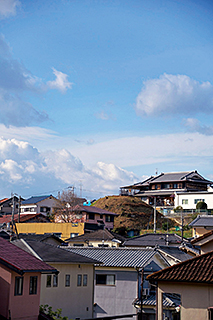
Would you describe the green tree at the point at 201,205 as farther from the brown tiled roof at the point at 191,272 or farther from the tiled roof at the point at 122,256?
the brown tiled roof at the point at 191,272

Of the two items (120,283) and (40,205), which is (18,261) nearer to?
(120,283)

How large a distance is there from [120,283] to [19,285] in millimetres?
11812

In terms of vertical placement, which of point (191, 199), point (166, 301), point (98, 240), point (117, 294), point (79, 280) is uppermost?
point (191, 199)

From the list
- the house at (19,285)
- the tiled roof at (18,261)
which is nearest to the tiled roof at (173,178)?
the tiled roof at (18,261)

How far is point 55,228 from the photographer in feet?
192

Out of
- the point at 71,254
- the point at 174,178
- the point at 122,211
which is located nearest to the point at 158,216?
the point at 122,211

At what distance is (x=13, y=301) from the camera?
16.5 metres

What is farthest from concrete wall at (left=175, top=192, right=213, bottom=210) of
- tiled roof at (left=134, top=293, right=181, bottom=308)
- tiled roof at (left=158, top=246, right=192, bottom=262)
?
tiled roof at (left=134, top=293, right=181, bottom=308)

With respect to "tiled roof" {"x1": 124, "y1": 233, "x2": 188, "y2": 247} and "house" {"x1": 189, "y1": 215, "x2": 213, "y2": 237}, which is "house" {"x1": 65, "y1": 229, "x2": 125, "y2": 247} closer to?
"tiled roof" {"x1": 124, "y1": 233, "x2": 188, "y2": 247}

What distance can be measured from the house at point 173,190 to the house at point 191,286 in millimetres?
60312

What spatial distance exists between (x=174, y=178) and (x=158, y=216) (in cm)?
1261

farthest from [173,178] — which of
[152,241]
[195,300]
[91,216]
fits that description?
[195,300]

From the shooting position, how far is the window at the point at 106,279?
27781 mm

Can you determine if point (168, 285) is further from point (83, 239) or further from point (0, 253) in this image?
point (83, 239)
